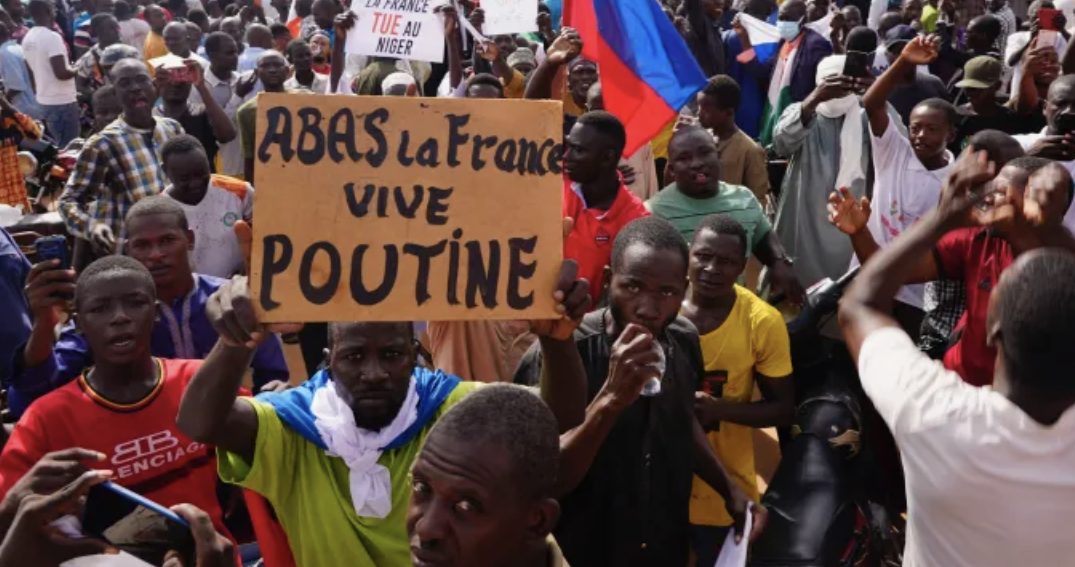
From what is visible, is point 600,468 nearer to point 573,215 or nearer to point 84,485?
point 84,485

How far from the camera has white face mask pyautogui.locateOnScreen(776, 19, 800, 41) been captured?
9.52 m

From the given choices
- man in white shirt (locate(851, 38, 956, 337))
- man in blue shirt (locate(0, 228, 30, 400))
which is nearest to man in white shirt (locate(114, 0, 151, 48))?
man in blue shirt (locate(0, 228, 30, 400))

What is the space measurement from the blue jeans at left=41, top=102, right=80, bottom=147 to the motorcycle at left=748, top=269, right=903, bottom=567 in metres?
9.02

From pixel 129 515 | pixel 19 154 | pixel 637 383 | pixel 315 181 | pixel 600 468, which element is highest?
pixel 315 181

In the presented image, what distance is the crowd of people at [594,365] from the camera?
2.21 m

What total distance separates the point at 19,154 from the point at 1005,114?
7.07m

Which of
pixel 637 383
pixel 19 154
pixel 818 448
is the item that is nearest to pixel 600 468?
pixel 637 383

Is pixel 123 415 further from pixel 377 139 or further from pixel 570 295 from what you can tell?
pixel 570 295

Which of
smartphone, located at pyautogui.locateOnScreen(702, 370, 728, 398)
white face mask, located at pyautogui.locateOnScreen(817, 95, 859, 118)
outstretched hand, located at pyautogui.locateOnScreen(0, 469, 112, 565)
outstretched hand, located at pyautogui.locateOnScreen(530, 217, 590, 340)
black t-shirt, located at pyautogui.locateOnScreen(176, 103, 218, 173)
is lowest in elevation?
black t-shirt, located at pyautogui.locateOnScreen(176, 103, 218, 173)

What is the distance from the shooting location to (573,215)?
4844 mm

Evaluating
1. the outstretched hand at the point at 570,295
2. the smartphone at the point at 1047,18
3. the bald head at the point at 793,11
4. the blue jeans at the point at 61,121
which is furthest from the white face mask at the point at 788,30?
the outstretched hand at the point at 570,295

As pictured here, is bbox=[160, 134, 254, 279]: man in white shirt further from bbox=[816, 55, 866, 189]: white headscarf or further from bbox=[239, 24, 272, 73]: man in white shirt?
bbox=[239, 24, 272, 73]: man in white shirt

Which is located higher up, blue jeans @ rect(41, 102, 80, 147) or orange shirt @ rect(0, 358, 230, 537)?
orange shirt @ rect(0, 358, 230, 537)

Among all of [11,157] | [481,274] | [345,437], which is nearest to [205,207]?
[345,437]
